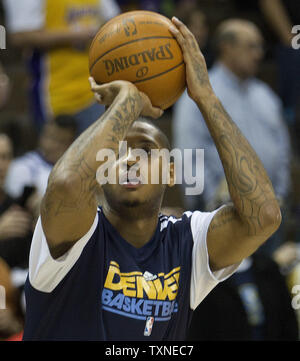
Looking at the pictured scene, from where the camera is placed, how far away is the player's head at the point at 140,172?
2695 millimetres

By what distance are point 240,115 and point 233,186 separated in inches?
121

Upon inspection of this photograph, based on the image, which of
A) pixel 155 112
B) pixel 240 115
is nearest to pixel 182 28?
pixel 155 112

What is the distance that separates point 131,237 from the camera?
9.05 ft

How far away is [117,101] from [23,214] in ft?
7.39

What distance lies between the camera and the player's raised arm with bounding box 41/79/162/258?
2369 mm

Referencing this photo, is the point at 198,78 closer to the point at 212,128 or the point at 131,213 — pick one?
the point at 212,128

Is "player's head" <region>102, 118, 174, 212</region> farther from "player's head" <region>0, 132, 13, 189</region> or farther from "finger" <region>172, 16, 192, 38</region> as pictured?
"player's head" <region>0, 132, 13, 189</region>

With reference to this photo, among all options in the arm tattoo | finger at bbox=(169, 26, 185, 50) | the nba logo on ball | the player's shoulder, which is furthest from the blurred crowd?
finger at bbox=(169, 26, 185, 50)

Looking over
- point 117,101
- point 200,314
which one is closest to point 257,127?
point 200,314

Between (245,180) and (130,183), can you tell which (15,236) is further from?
(245,180)

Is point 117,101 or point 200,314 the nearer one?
point 117,101

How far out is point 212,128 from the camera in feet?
9.07

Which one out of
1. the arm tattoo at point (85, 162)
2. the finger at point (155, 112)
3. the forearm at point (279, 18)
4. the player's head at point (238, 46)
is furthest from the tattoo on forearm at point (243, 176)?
the forearm at point (279, 18)

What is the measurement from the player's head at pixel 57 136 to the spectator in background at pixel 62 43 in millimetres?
175
